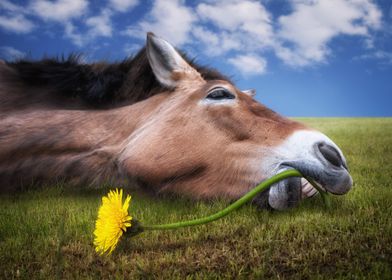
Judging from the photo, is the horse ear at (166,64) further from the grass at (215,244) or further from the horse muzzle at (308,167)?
the horse muzzle at (308,167)

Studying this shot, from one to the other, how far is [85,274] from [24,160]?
7.23ft

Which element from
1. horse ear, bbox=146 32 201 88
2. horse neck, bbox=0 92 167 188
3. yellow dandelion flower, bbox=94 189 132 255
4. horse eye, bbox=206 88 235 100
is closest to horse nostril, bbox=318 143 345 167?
horse eye, bbox=206 88 235 100

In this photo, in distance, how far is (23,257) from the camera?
2180 mm

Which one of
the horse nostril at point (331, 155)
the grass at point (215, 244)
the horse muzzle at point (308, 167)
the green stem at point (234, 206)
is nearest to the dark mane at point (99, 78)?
the grass at point (215, 244)

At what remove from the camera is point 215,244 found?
2.29m

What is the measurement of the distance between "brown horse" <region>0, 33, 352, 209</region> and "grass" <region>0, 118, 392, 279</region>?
243mm

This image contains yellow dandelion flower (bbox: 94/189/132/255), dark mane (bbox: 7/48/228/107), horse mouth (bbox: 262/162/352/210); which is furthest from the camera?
dark mane (bbox: 7/48/228/107)

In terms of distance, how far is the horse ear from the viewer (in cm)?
385

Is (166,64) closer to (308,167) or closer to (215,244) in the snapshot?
(308,167)

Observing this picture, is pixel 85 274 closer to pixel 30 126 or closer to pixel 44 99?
pixel 30 126

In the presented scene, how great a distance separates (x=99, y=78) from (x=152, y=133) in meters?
1.39

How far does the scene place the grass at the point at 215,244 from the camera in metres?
1.95

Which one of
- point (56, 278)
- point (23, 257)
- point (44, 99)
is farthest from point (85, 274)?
point (44, 99)

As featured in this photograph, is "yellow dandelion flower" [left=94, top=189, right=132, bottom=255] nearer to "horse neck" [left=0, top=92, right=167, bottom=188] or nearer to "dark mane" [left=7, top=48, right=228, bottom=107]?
"horse neck" [left=0, top=92, right=167, bottom=188]
